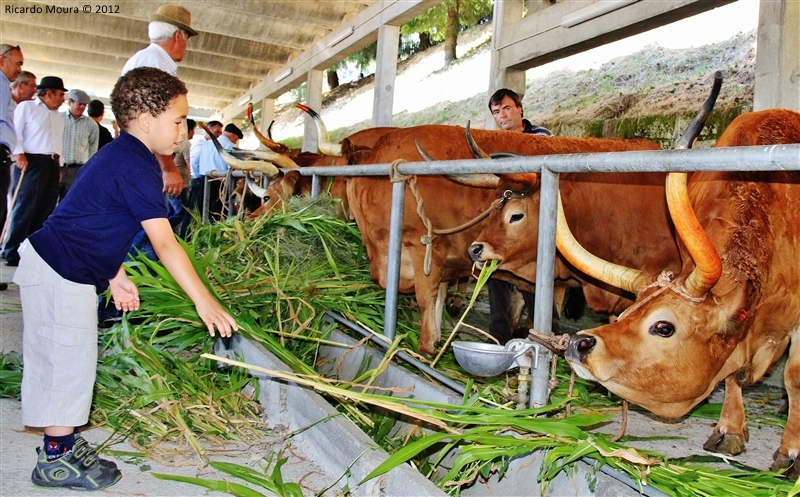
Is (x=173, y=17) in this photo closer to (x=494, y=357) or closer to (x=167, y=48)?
(x=167, y=48)

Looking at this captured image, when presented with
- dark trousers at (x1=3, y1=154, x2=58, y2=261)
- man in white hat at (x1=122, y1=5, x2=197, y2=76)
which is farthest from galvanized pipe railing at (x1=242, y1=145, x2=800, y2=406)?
dark trousers at (x1=3, y1=154, x2=58, y2=261)

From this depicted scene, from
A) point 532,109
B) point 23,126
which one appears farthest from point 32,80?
point 532,109

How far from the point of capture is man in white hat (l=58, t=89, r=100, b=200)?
884cm

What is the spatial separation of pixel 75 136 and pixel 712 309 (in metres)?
8.18

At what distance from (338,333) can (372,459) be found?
1659 millimetres

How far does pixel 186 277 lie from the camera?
8.54 feet

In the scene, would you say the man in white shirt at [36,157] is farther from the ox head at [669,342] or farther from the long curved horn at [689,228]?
the long curved horn at [689,228]

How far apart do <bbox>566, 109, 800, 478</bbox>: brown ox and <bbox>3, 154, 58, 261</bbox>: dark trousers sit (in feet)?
21.6

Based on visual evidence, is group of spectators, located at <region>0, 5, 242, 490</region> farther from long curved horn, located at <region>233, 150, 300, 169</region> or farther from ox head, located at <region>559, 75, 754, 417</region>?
long curved horn, located at <region>233, 150, 300, 169</region>

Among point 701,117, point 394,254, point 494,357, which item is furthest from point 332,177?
point 701,117

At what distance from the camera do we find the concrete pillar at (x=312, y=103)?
1321 centimetres

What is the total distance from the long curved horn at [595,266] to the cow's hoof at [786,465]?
892mm

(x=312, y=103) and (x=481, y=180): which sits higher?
(x=312, y=103)

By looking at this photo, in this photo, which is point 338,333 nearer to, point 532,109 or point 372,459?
point 372,459
